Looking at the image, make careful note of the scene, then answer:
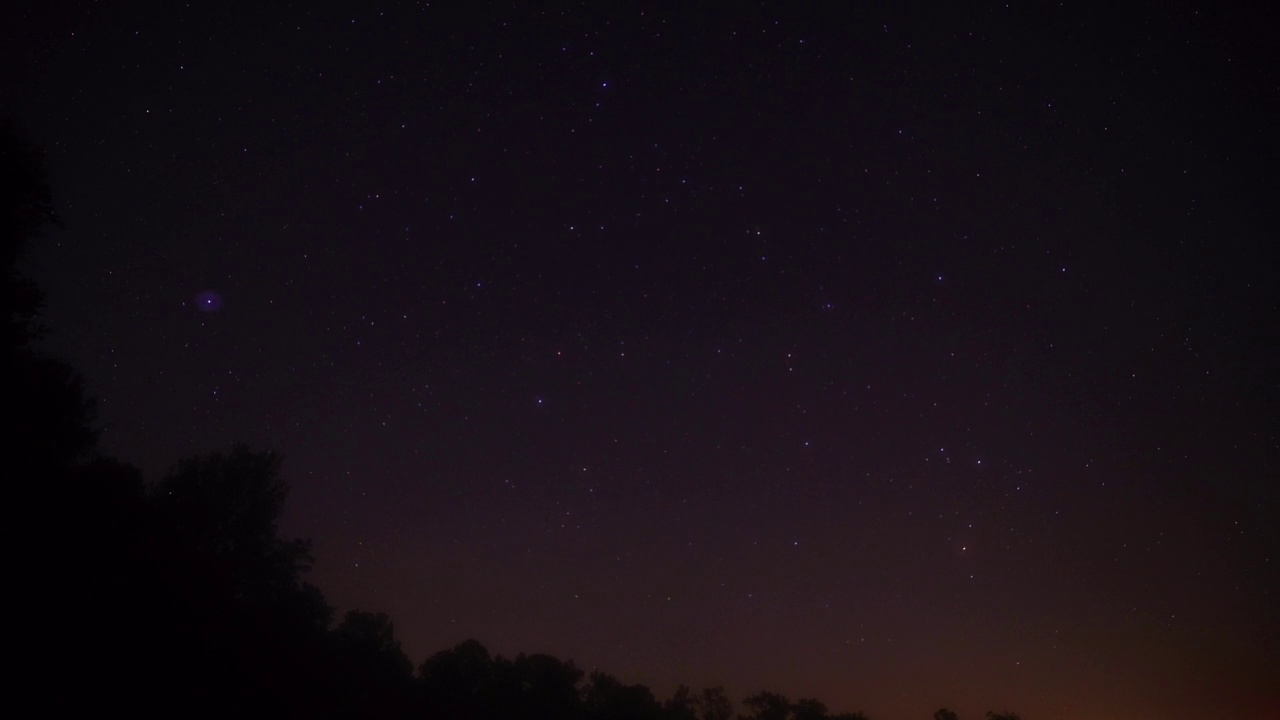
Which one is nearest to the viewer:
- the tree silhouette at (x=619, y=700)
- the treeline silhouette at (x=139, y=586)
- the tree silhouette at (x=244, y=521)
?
the treeline silhouette at (x=139, y=586)

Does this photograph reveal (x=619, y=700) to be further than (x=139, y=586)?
Yes

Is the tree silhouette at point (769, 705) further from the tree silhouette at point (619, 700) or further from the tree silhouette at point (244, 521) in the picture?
the tree silhouette at point (244, 521)

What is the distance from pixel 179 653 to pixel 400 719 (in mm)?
8169

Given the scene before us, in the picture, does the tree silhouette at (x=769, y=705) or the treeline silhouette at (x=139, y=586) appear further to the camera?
the tree silhouette at (x=769, y=705)

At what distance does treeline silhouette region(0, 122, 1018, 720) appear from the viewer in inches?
411

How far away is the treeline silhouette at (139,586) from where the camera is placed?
10.4 metres

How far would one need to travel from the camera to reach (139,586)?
12.4 meters

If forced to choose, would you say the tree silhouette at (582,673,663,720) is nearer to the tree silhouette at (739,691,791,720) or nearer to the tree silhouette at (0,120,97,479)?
the tree silhouette at (739,691,791,720)

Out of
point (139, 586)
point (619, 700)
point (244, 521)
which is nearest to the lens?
point (139, 586)

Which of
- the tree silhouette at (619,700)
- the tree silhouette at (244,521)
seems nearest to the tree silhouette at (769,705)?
the tree silhouette at (619,700)

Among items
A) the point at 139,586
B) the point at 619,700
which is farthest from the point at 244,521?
the point at 619,700

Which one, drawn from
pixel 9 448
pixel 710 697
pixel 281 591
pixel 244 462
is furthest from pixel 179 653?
pixel 710 697

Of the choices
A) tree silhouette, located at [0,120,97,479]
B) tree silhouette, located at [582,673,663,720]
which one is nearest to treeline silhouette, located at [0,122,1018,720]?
tree silhouette, located at [0,120,97,479]

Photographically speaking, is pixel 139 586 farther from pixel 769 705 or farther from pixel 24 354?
pixel 769 705
